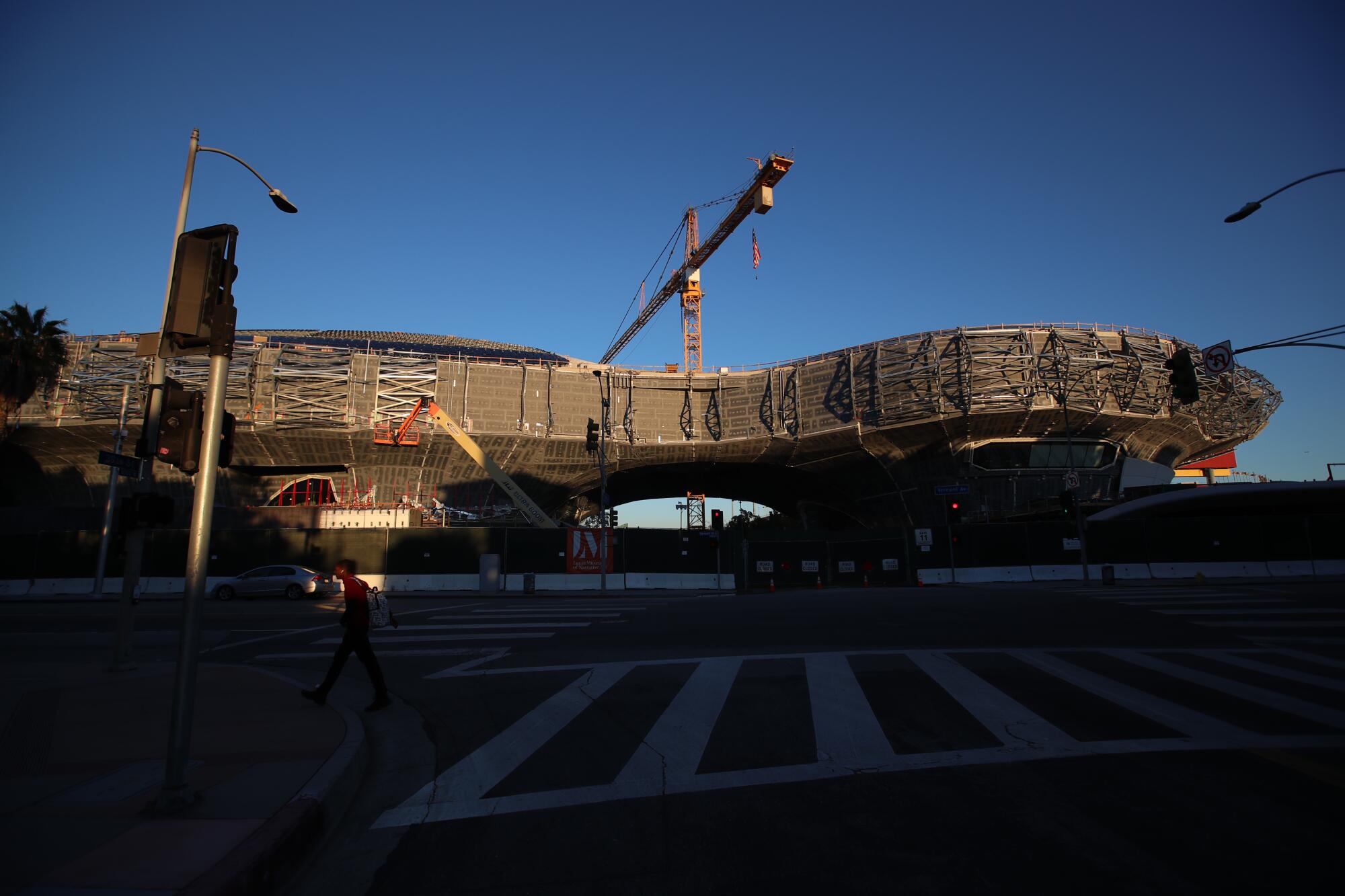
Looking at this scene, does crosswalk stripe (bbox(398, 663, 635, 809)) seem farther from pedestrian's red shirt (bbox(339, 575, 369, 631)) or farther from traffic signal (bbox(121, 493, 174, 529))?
traffic signal (bbox(121, 493, 174, 529))

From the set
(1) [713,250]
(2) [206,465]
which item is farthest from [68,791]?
(1) [713,250]

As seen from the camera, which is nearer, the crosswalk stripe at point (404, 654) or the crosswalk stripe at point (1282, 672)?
the crosswalk stripe at point (1282, 672)

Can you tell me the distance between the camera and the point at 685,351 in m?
91.2

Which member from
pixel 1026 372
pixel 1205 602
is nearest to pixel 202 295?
pixel 1205 602

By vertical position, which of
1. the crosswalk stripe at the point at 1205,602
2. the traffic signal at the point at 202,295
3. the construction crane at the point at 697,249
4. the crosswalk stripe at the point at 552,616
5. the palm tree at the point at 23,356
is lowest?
the crosswalk stripe at the point at 552,616

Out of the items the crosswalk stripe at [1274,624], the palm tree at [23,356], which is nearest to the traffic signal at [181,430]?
the crosswalk stripe at [1274,624]

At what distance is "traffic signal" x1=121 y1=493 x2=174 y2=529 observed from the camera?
830 cm

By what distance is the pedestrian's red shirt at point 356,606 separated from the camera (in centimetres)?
828

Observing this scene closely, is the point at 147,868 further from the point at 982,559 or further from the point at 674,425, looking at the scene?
the point at 674,425

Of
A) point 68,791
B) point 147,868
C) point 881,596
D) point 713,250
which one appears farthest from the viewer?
point 713,250

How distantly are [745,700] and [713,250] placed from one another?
83233mm

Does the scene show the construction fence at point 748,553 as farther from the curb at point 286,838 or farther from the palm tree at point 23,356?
the curb at point 286,838

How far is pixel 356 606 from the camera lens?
8359 millimetres

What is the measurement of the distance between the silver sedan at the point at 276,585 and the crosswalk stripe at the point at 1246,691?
1018 inches
